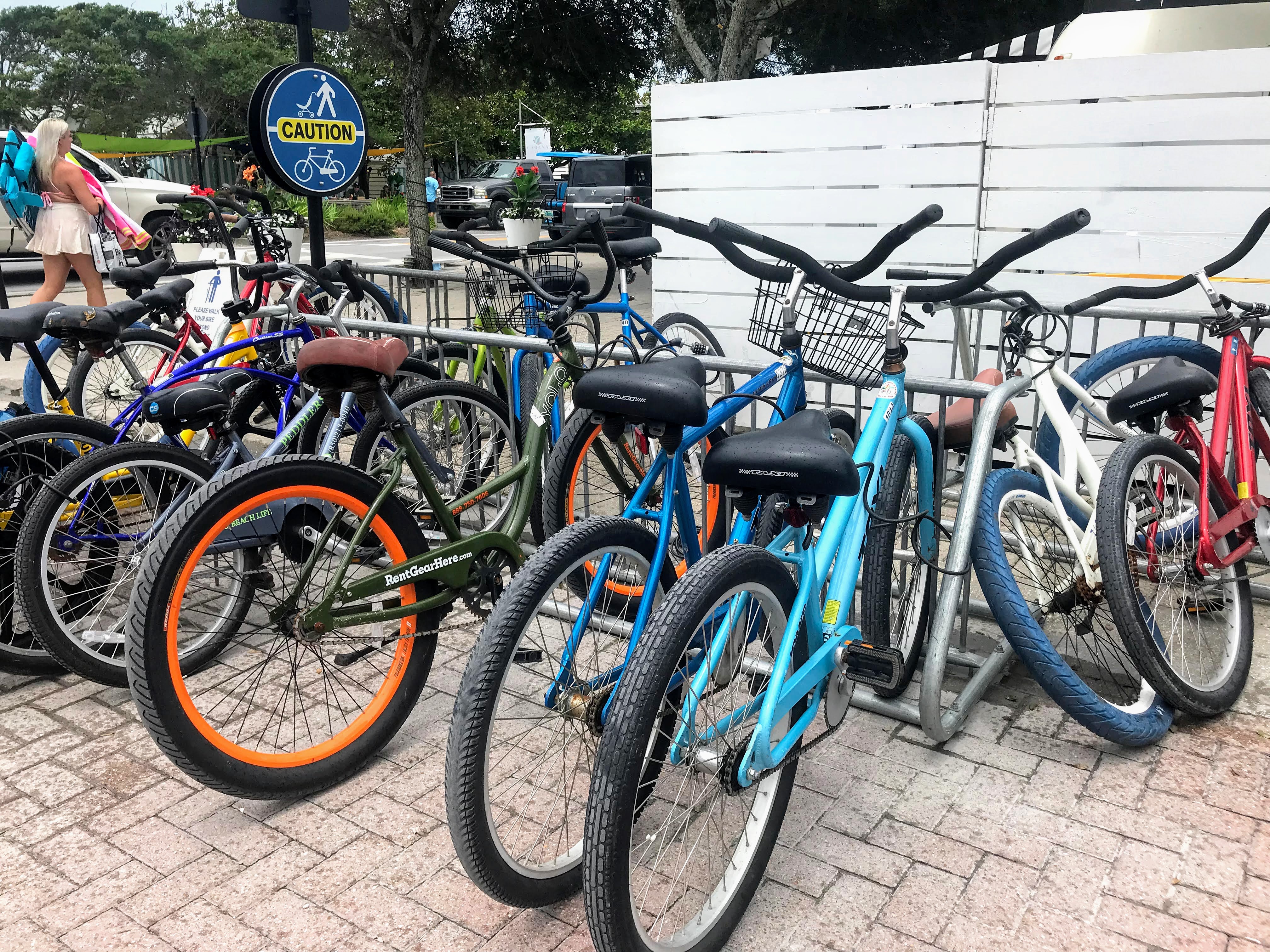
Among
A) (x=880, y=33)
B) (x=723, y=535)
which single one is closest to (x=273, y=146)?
(x=723, y=535)

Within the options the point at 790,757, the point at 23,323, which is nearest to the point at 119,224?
the point at 23,323

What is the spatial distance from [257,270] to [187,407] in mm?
1185

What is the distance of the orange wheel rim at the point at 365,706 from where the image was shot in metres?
2.76

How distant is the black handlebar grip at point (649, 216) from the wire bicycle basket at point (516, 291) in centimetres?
132

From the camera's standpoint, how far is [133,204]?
1777cm

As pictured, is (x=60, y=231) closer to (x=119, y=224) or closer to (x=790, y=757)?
(x=119, y=224)

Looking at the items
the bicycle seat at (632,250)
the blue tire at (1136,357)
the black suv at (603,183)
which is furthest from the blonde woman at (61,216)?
the black suv at (603,183)

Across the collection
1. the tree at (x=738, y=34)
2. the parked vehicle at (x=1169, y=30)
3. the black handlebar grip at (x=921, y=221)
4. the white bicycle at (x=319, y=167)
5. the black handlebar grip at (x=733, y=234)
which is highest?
the tree at (x=738, y=34)

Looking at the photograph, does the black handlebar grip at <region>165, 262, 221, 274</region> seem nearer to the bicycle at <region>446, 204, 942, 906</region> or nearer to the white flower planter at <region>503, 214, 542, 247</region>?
the bicycle at <region>446, 204, 942, 906</region>

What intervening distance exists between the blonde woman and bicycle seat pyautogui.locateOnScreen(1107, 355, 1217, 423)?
615cm

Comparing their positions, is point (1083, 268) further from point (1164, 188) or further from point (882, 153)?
point (882, 153)

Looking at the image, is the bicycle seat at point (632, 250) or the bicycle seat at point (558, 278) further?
the bicycle seat at point (632, 250)

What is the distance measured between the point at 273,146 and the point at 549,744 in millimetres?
3203

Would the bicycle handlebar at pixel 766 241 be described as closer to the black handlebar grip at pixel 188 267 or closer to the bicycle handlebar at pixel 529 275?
the bicycle handlebar at pixel 529 275
